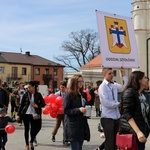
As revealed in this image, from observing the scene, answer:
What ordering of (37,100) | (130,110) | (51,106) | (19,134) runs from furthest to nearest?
(19,134) → (51,106) → (37,100) → (130,110)

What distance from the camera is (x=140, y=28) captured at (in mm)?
51906

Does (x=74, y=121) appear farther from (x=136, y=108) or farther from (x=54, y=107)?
(x=54, y=107)

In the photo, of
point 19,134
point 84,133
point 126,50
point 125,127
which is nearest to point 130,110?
point 125,127

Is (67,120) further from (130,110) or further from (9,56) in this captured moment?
(9,56)

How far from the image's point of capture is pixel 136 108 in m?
5.03

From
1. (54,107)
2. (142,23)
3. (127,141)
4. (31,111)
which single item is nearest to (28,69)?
(142,23)

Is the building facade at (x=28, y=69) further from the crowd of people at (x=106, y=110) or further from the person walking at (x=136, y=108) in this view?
the person walking at (x=136, y=108)

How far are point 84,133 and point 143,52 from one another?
4559 cm

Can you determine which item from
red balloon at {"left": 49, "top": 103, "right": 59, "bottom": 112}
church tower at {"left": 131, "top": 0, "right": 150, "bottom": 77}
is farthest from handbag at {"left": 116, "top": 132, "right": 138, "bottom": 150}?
church tower at {"left": 131, "top": 0, "right": 150, "bottom": 77}

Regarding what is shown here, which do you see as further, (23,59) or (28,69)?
(23,59)

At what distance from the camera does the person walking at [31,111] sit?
9.02 m

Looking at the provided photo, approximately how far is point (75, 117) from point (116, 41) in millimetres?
2593

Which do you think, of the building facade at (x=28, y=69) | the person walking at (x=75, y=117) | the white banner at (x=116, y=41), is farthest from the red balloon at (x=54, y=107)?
the building facade at (x=28, y=69)

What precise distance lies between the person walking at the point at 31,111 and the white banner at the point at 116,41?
2432 millimetres
